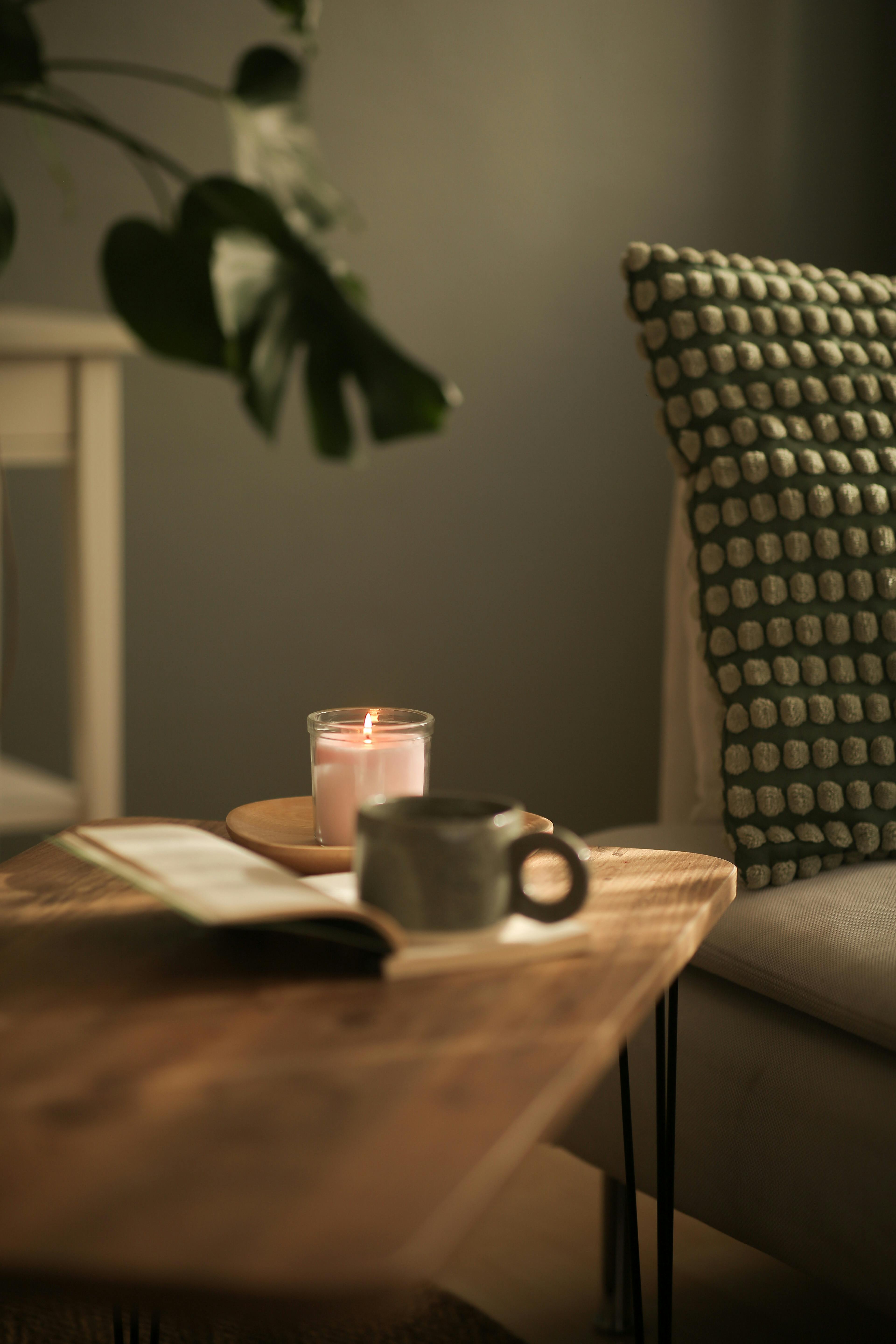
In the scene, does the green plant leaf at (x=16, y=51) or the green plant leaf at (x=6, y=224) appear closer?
the green plant leaf at (x=16, y=51)

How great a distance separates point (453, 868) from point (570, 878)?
0.08 metres

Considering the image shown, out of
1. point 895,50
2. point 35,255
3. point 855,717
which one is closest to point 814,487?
point 855,717

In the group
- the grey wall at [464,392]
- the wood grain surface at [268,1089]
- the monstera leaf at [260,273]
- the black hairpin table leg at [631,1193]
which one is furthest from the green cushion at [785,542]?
the grey wall at [464,392]

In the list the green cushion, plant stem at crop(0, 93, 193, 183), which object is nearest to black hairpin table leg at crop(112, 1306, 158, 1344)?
the green cushion

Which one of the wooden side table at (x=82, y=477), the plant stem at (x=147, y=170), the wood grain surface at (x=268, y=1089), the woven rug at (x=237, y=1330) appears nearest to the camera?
the wood grain surface at (x=268, y=1089)

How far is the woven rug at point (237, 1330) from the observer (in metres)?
1.15

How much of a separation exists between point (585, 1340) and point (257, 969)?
781 mm

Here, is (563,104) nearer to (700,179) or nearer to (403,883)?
(700,179)

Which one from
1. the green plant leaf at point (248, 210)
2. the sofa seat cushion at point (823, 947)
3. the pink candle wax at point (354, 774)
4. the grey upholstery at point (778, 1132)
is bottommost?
the grey upholstery at point (778, 1132)

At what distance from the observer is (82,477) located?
3.48 ft

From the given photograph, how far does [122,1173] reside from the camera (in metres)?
0.41

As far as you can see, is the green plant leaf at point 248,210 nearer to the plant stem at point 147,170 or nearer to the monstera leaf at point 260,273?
the monstera leaf at point 260,273

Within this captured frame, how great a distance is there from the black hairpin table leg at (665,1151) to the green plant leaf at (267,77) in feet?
1.91

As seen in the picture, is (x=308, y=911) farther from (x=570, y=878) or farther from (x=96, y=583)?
(x=96, y=583)
